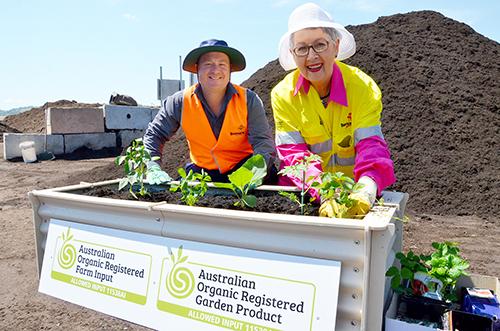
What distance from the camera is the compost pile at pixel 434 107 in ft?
17.4

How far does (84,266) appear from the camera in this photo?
1.79 m

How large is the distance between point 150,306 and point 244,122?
146 cm

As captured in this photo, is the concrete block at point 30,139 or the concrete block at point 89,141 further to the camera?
the concrete block at point 89,141

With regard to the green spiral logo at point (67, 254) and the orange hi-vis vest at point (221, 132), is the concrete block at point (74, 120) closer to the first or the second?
the orange hi-vis vest at point (221, 132)

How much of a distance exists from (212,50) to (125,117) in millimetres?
9400

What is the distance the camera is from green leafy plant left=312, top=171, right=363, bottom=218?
152cm

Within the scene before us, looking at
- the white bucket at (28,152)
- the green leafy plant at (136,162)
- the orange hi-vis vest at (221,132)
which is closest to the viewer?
the green leafy plant at (136,162)

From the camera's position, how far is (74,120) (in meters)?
10.4

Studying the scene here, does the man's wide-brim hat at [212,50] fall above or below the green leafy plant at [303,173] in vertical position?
above

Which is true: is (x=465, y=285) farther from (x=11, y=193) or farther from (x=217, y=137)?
(x=11, y=193)

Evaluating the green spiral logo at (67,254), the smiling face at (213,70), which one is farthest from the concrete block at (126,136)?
the green spiral logo at (67,254)

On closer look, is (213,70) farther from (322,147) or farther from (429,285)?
(429,285)

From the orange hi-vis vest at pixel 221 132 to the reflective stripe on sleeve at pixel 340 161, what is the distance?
2.32 ft

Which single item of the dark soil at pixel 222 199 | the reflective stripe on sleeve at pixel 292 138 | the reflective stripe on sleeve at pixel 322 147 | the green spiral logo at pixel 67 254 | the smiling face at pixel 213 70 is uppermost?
the smiling face at pixel 213 70
